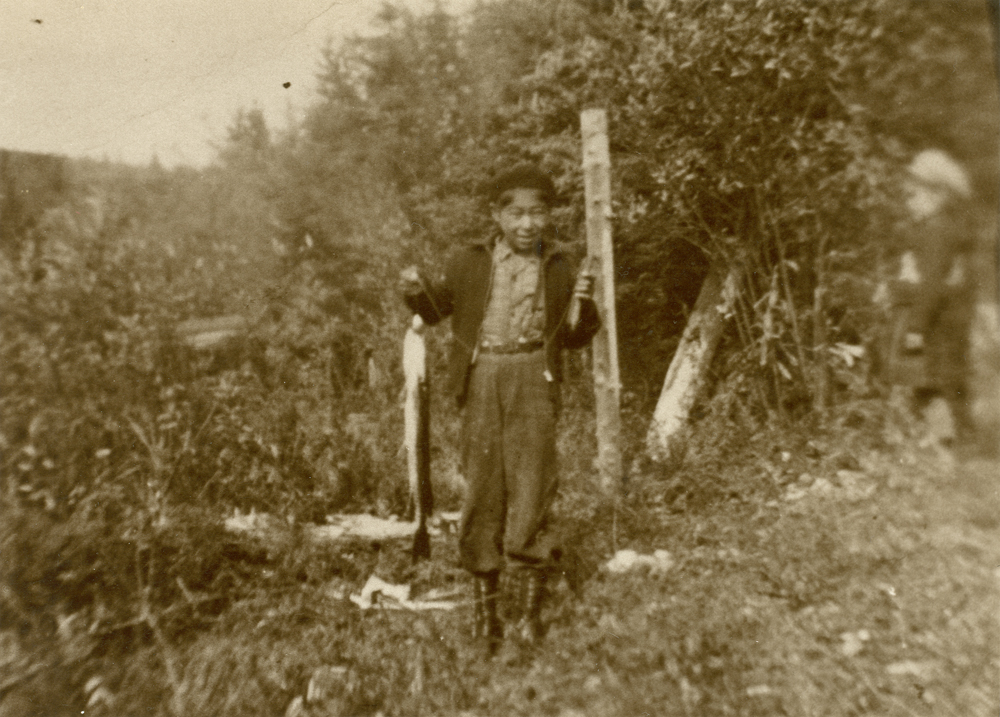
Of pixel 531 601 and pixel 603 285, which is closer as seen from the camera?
pixel 531 601

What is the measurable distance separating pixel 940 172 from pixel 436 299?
311cm

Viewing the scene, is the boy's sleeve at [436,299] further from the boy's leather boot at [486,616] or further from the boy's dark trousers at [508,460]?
the boy's leather boot at [486,616]

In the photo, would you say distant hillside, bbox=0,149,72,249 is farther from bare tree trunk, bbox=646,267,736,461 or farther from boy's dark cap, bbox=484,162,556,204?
bare tree trunk, bbox=646,267,736,461

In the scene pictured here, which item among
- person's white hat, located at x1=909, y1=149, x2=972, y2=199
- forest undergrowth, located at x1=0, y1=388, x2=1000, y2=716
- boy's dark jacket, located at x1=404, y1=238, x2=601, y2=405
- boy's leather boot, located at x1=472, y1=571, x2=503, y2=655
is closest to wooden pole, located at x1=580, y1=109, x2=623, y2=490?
forest undergrowth, located at x1=0, y1=388, x2=1000, y2=716

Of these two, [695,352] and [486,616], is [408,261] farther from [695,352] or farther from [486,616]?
[486,616]

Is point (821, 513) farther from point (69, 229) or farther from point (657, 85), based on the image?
point (69, 229)

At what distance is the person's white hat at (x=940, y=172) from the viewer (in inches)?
158

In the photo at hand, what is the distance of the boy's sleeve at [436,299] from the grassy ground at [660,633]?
66.9 inches

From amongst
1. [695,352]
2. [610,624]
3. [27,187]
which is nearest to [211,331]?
[27,187]

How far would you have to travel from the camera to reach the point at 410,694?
3.39 meters

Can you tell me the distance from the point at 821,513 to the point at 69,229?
4985 millimetres

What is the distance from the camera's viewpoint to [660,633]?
3723mm

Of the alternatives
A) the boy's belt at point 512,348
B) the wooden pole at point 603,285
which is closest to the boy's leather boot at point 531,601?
the boy's belt at point 512,348

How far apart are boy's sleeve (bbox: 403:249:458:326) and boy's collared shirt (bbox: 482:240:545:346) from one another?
23 cm
